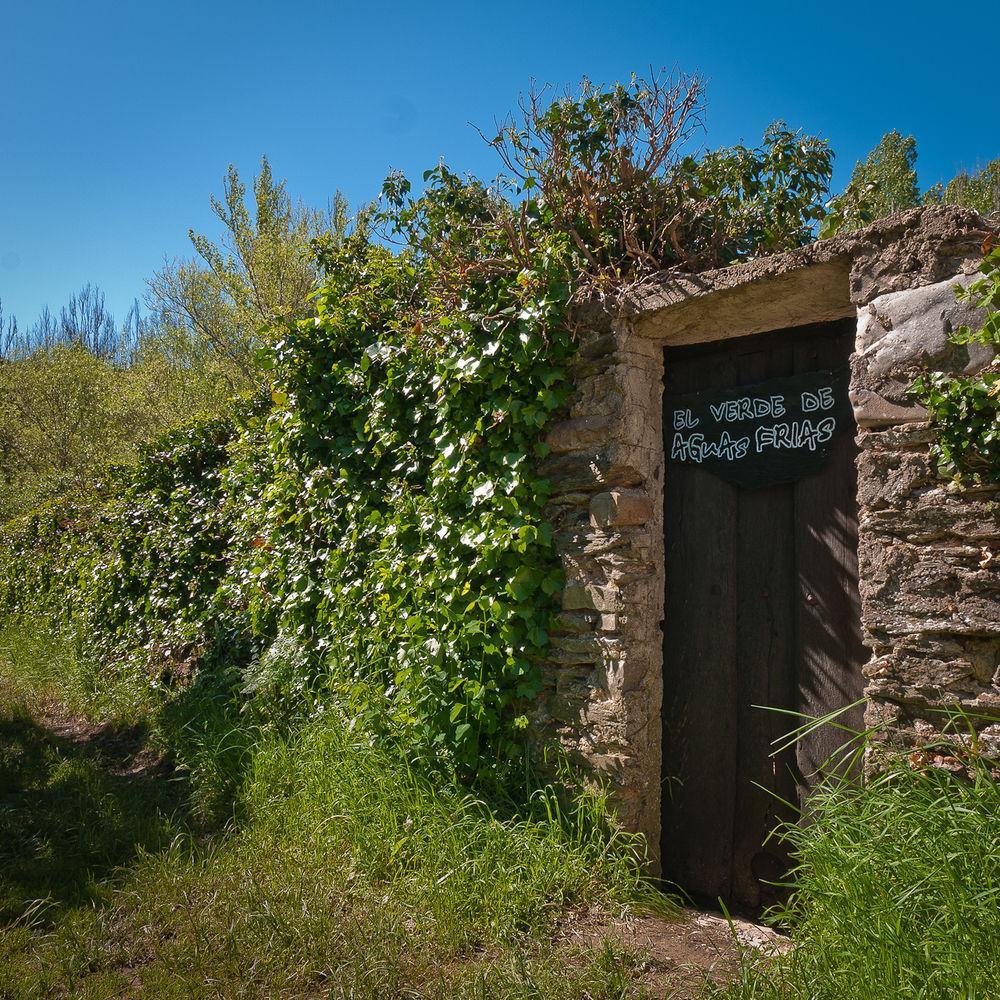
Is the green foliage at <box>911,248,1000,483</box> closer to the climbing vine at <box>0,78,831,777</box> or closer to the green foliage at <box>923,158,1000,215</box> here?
the climbing vine at <box>0,78,831,777</box>

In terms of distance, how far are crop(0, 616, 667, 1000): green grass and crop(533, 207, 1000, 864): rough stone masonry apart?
51 centimetres

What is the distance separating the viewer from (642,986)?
2.65 m

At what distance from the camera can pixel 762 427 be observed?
3.49 meters

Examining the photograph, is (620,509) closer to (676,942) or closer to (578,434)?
(578,434)

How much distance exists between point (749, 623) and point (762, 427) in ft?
2.79

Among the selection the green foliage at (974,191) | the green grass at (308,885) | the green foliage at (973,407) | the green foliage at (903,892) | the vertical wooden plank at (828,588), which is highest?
the green foliage at (974,191)

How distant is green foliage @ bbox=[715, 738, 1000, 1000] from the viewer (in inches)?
81.5

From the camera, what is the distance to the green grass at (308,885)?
2865 millimetres

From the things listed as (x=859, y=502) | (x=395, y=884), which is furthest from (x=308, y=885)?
(x=859, y=502)

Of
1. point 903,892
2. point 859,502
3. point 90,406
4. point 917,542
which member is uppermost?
point 90,406

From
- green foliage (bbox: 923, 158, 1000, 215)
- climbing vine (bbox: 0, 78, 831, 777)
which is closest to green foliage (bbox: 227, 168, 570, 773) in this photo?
climbing vine (bbox: 0, 78, 831, 777)

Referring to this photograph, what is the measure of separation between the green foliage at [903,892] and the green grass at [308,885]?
581mm

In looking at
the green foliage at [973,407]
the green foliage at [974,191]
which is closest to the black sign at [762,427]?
the green foliage at [973,407]

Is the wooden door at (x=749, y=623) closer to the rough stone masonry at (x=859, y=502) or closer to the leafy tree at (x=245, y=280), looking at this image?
the rough stone masonry at (x=859, y=502)
